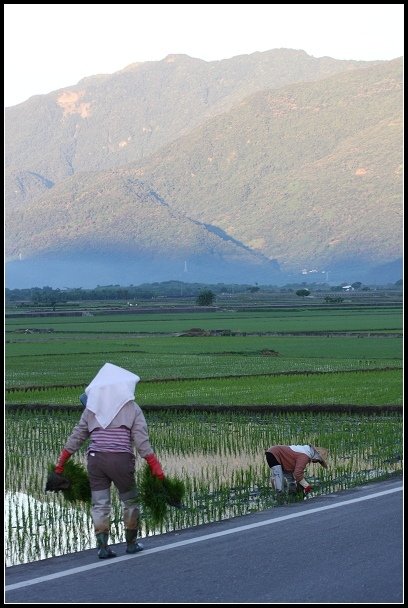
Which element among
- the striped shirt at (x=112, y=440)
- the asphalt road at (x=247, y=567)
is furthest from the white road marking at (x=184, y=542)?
the striped shirt at (x=112, y=440)

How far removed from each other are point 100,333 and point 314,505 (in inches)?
2102

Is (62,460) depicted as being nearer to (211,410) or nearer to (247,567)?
(247,567)

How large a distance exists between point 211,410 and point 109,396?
1691 cm

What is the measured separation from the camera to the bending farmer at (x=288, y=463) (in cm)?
1297

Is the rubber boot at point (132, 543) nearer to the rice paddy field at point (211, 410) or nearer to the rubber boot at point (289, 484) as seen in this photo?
the rice paddy field at point (211, 410)

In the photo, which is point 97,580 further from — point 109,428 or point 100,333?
point 100,333

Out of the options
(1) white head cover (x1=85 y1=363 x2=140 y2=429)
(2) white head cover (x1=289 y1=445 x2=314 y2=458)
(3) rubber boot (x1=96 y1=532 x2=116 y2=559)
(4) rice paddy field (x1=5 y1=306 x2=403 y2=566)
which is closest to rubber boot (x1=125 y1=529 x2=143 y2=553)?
(3) rubber boot (x1=96 y1=532 x2=116 y2=559)

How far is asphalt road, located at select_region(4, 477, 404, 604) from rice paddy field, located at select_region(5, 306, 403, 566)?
1.08 metres

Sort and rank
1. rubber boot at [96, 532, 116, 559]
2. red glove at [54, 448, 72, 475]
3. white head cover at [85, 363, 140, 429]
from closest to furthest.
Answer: rubber boot at [96, 532, 116, 559] → white head cover at [85, 363, 140, 429] → red glove at [54, 448, 72, 475]

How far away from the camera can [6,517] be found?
12492 mm

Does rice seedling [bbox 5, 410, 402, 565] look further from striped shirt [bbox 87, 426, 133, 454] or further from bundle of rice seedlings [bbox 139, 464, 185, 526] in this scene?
striped shirt [bbox 87, 426, 133, 454]

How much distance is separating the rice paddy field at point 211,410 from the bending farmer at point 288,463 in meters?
0.23

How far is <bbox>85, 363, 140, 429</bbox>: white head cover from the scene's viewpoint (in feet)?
31.3

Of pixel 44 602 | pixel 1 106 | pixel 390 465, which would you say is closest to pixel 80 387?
pixel 390 465
